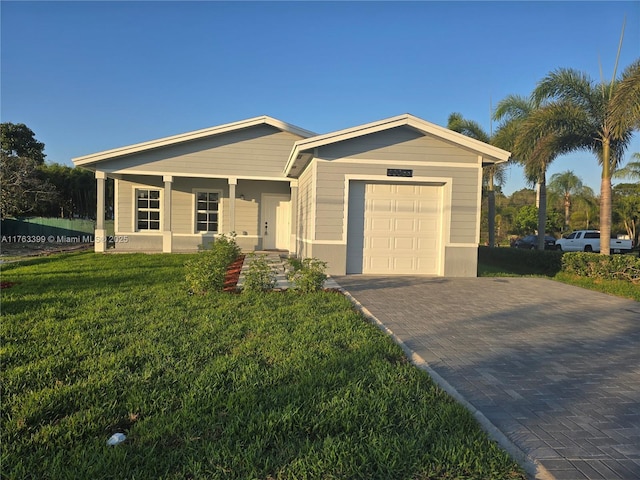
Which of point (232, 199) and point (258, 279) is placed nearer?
point (258, 279)

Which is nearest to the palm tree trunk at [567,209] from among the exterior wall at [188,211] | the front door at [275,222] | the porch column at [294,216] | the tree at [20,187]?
the front door at [275,222]

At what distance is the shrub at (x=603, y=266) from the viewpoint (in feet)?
34.2

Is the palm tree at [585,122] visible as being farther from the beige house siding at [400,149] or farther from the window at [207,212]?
the window at [207,212]

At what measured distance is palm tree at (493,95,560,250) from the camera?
13758mm

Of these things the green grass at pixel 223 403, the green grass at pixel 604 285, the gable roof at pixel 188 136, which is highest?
the gable roof at pixel 188 136

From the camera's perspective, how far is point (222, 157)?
16.3 metres

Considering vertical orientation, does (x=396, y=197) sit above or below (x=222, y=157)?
below

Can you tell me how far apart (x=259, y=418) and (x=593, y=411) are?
2590mm

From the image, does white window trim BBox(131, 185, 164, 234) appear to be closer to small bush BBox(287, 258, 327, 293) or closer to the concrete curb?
small bush BBox(287, 258, 327, 293)

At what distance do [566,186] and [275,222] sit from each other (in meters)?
31.8

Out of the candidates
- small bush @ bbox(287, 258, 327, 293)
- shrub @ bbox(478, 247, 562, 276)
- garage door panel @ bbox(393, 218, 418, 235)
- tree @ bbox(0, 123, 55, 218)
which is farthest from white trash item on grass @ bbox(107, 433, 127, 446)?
tree @ bbox(0, 123, 55, 218)

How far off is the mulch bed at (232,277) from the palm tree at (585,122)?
407 inches

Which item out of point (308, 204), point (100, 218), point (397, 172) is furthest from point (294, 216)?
point (100, 218)

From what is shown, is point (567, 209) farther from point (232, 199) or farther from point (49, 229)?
point (49, 229)
